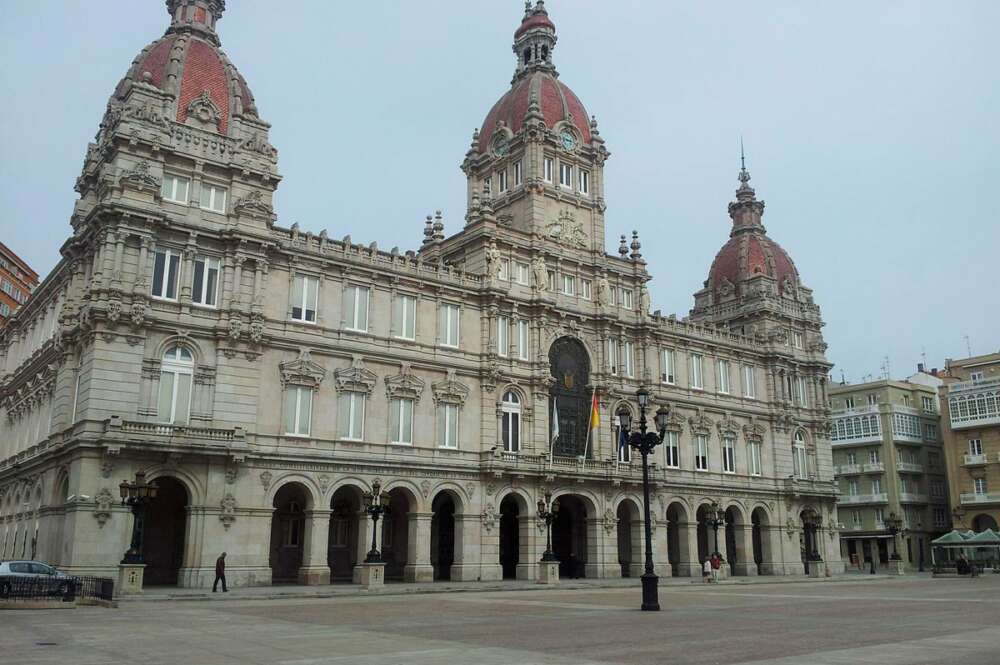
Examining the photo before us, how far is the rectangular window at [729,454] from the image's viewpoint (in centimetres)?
6719

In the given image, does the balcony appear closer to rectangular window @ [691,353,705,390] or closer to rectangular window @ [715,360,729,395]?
rectangular window @ [715,360,729,395]

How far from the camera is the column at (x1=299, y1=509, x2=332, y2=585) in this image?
44312 millimetres

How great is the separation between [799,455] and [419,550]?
3903 centimetres

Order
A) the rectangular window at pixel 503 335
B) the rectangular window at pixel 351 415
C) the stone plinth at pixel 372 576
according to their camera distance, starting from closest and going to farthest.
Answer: the stone plinth at pixel 372 576 → the rectangular window at pixel 351 415 → the rectangular window at pixel 503 335

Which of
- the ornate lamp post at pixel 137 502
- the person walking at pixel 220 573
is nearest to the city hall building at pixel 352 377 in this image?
the person walking at pixel 220 573

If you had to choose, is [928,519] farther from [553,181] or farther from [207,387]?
[207,387]

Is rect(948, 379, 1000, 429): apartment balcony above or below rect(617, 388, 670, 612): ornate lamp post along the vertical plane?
above

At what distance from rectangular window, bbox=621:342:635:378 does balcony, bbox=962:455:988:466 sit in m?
44.4

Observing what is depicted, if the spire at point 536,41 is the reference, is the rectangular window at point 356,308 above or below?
below

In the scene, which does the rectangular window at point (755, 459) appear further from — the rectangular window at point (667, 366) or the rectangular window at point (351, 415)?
the rectangular window at point (351, 415)

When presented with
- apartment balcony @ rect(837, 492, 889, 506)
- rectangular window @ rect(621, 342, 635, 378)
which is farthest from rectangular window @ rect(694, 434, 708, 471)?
apartment balcony @ rect(837, 492, 889, 506)

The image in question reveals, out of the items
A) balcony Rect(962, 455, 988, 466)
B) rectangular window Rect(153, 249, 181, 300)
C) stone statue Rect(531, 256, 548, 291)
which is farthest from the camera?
balcony Rect(962, 455, 988, 466)

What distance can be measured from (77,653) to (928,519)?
9267 centimetres

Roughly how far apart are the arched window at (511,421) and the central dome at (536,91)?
69.1 ft
